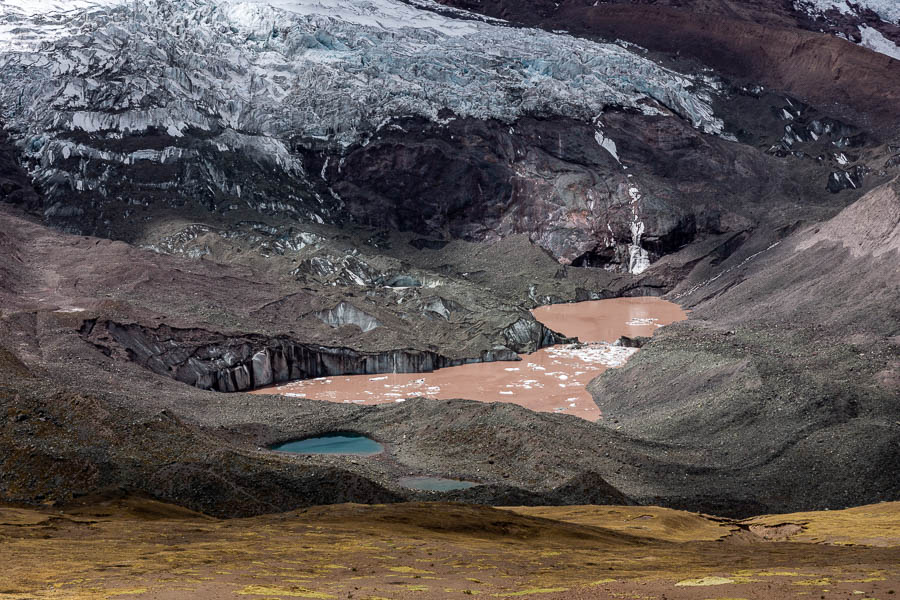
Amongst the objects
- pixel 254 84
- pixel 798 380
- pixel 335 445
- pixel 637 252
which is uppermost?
pixel 254 84

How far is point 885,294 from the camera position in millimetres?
53406

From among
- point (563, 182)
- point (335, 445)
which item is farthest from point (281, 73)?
point (335, 445)

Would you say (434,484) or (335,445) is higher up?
(434,484)

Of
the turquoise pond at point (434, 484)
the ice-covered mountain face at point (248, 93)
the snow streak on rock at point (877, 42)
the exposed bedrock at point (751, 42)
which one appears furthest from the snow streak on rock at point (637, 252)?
the snow streak on rock at point (877, 42)

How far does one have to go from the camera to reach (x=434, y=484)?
33.6 metres

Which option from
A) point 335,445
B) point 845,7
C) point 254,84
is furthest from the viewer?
point 845,7

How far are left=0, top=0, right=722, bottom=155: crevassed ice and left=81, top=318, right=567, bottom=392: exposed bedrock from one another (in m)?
62.7

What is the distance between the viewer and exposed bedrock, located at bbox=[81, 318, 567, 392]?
5488 cm

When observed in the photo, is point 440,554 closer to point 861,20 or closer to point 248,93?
point 248,93

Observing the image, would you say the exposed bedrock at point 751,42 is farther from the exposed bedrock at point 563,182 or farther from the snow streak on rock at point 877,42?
the exposed bedrock at point 563,182

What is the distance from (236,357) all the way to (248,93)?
79605 mm

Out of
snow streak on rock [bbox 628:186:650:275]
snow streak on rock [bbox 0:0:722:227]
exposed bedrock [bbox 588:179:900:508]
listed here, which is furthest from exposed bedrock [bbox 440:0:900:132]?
exposed bedrock [bbox 588:179:900:508]

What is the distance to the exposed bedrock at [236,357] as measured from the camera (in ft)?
180

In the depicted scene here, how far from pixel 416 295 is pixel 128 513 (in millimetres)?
58816
